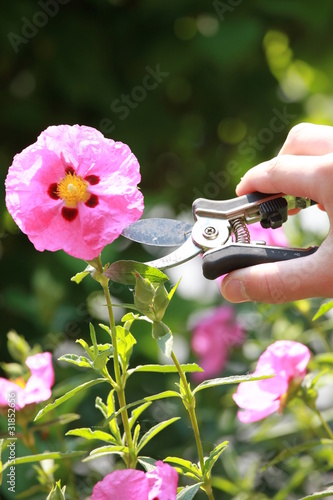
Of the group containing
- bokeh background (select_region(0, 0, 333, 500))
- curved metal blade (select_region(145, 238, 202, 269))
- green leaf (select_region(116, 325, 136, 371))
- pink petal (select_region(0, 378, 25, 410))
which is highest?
curved metal blade (select_region(145, 238, 202, 269))

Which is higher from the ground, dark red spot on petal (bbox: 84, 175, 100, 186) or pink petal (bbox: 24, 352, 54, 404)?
dark red spot on petal (bbox: 84, 175, 100, 186)

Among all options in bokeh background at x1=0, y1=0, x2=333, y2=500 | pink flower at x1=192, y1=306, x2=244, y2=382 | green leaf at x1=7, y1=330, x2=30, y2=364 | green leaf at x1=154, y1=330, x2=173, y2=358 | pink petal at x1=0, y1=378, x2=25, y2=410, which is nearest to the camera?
green leaf at x1=154, y1=330, x2=173, y2=358

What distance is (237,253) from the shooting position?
2.65ft

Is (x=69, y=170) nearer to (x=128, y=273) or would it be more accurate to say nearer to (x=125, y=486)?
(x=128, y=273)

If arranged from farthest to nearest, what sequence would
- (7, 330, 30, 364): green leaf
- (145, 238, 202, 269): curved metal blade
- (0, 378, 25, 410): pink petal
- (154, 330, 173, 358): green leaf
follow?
1. (7, 330, 30, 364): green leaf
2. (0, 378, 25, 410): pink petal
3. (145, 238, 202, 269): curved metal blade
4. (154, 330, 173, 358): green leaf

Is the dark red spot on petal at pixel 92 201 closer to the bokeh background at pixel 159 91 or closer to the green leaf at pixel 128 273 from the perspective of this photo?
the green leaf at pixel 128 273

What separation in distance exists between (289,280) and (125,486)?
233 millimetres

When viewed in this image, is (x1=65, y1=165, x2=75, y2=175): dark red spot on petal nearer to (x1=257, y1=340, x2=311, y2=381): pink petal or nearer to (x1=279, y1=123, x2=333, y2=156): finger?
(x1=279, y1=123, x2=333, y2=156): finger

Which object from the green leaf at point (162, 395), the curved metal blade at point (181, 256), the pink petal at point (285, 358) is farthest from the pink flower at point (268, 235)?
the green leaf at point (162, 395)

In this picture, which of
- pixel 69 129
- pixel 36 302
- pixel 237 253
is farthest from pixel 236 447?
pixel 69 129

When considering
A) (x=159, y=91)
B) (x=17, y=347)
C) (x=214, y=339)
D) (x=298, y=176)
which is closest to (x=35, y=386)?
(x=17, y=347)

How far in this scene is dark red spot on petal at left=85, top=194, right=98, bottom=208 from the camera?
2.50ft

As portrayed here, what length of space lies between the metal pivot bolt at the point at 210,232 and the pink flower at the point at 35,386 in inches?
9.1

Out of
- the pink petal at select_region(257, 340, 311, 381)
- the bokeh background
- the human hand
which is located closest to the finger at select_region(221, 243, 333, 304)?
the human hand
